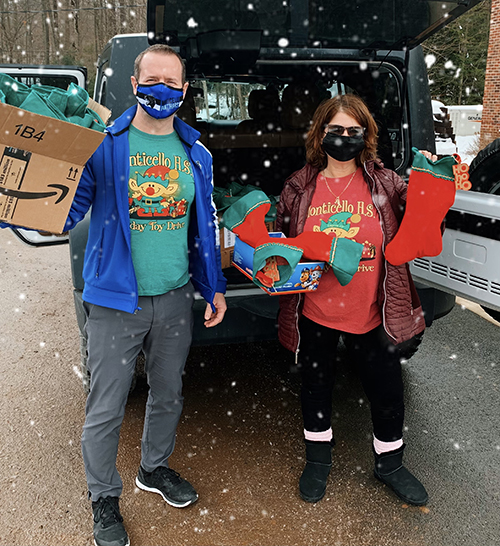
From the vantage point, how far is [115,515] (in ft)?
7.68

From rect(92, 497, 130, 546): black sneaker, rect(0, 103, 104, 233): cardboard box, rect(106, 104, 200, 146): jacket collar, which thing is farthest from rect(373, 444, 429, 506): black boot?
rect(0, 103, 104, 233): cardboard box

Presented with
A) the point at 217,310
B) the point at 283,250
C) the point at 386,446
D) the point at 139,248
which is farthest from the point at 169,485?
the point at 283,250

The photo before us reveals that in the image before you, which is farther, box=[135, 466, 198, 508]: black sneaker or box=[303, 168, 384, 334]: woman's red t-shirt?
box=[135, 466, 198, 508]: black sneaker

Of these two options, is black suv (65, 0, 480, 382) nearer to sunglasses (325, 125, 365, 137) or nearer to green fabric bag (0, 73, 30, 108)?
sunglasses (325, 125, 365, 137)

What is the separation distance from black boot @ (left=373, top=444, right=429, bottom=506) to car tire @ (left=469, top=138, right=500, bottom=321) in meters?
0.95

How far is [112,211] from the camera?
2.19m

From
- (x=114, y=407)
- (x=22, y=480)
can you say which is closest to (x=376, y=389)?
(x=114, y=407)

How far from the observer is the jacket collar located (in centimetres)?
218

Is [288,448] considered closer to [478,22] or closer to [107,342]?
[107,342]

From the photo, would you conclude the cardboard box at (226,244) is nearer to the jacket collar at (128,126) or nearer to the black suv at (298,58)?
the black suv at (298,58)

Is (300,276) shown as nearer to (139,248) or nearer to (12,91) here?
(139,248)

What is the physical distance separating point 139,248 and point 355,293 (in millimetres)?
960

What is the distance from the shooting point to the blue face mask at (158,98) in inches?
83.7

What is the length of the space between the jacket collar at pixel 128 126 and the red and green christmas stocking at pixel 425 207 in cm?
94
